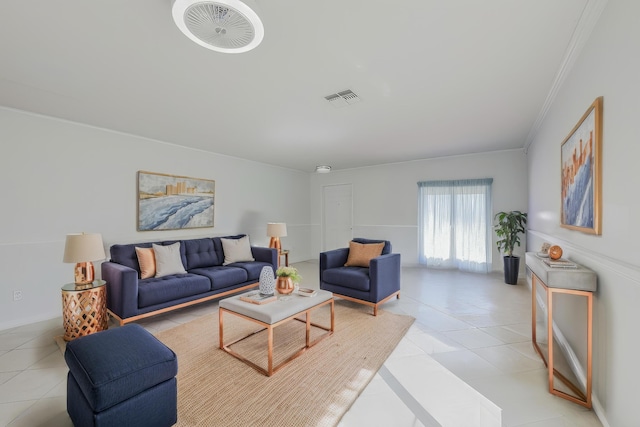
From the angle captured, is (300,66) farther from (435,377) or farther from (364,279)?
(435,377)

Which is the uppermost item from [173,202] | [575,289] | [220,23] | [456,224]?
[220,23]

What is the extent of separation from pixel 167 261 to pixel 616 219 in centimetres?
408

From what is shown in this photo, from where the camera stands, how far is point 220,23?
150 centimetres

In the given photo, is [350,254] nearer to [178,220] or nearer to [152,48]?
[178,220]

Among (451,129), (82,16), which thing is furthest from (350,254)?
(82,16)

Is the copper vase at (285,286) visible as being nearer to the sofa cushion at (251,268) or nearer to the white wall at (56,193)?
the sofa cushion at (251,268)

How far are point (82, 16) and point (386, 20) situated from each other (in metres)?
1.81

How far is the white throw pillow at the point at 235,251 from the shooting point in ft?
14.1

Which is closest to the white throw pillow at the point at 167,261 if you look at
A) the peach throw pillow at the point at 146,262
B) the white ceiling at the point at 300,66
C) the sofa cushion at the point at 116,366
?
the peach throw pillow at the point at 146,262

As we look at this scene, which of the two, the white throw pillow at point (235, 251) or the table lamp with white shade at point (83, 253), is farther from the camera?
the white throw pillow at point (235, 251)

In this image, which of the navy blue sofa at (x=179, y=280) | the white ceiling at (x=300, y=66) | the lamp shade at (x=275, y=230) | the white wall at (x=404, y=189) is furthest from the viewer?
the lamp shade at (x=275, y=230)

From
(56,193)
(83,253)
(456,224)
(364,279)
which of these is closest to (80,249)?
(83,253)

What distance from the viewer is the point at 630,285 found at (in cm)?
131

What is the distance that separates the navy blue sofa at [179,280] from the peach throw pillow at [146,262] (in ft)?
0.30
